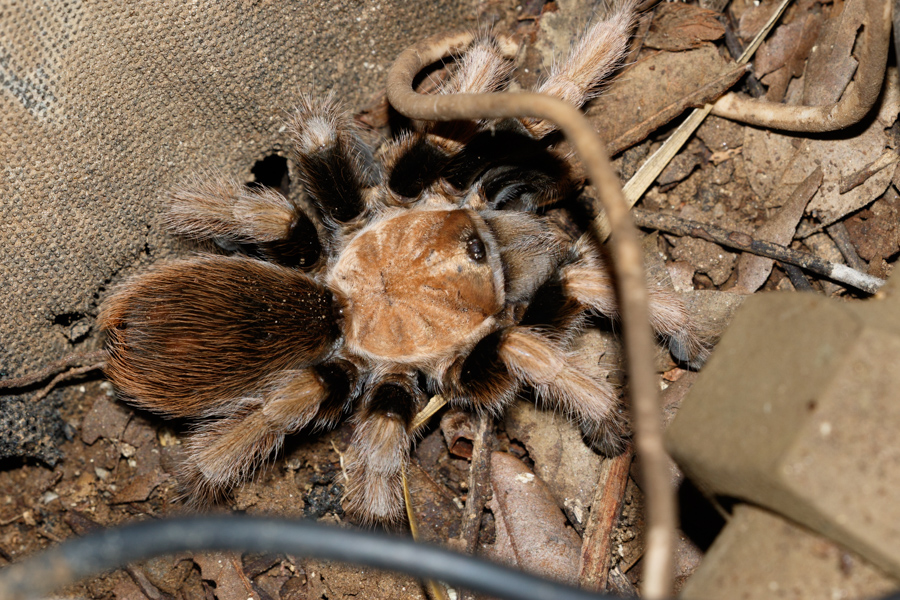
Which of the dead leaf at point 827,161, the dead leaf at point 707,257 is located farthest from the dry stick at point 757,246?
the dead leaf at point 827,161

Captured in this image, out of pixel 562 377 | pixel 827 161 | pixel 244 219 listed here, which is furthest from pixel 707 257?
pixel 244 219

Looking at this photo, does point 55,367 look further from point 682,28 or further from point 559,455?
point 682,28

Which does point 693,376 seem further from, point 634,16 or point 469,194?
point 634,16

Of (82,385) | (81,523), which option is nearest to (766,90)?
(82,385)

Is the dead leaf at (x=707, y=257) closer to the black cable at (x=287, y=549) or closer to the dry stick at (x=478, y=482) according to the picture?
the dry stick at (x=478, y=482)

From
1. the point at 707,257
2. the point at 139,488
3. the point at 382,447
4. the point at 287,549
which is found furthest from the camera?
the point at 139,488

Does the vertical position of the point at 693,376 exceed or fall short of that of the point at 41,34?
it falls short
